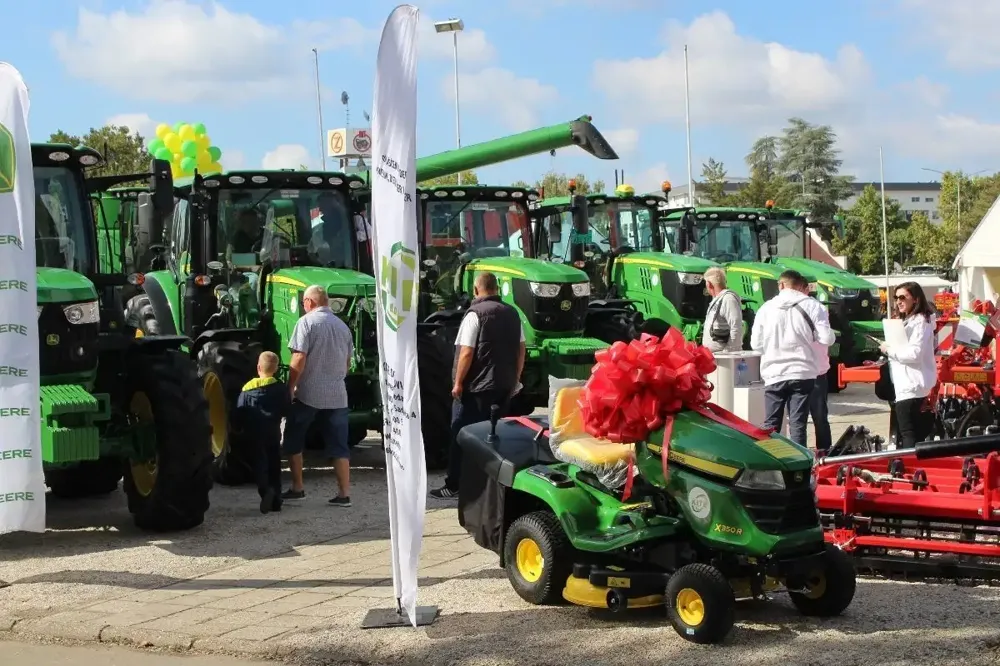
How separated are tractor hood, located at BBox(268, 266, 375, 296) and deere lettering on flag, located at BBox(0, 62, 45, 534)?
4.39 metres

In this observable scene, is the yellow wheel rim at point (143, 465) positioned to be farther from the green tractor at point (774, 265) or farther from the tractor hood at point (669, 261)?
the green tractor at point (774, 265)

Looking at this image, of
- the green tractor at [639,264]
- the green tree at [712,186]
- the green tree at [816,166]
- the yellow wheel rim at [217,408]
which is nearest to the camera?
the yellow wheel rim at [217,408]

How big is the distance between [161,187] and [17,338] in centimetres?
241

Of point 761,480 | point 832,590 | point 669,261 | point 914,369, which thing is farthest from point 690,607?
point 669,261

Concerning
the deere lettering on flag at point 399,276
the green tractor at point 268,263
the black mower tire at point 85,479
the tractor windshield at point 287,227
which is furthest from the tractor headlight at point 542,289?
the deere lettering on flag at point 399,276

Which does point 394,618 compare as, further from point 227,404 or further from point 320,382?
point 227,404

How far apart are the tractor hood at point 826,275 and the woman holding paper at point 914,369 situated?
838 centimetres

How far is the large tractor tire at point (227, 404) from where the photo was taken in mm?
11164

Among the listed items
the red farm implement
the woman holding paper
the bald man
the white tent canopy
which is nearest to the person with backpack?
the woman holding paper

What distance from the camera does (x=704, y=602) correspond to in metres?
5.82

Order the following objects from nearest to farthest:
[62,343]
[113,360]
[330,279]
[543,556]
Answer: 1. [543,556]
2. [62,343]
3. [113,360]
4. [330,279]

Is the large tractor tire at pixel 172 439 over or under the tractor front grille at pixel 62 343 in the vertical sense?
under

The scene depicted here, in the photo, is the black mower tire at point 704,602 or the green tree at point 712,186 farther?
the green tree at point 712,186

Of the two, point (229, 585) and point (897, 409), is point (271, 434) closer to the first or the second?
point (229, 585)
